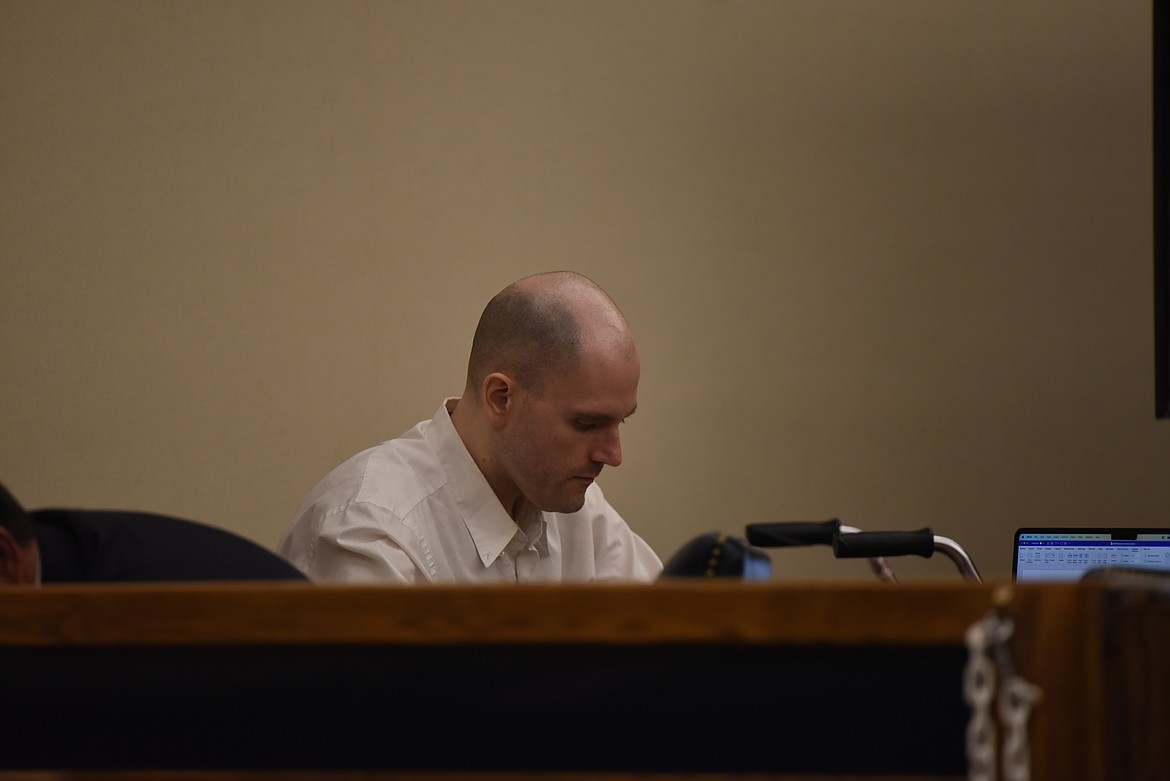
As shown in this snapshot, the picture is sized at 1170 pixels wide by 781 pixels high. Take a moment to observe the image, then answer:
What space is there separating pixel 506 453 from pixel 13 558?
1.01m

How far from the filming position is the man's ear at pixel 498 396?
6.29ft

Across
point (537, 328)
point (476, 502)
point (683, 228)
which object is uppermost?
point (683, 228)

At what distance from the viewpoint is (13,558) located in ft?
3.19

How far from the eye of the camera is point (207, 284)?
8.30 feet

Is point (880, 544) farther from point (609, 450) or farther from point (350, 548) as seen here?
point (350, 548)

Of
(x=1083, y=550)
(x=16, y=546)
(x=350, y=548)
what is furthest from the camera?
(x=1083, y=550)

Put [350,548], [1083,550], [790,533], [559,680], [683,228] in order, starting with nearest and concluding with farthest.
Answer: [559,680]
[790,533]
[350,548]
[1083,550]
[683,228]

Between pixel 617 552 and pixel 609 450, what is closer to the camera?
pixel 609 450

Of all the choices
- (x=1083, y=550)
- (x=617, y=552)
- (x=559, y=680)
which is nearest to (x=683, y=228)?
(x=617, y=552)

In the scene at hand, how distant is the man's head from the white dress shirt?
72 centimetres

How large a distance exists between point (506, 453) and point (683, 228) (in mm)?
869

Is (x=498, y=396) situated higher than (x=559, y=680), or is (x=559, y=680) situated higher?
(x=498, y=396)

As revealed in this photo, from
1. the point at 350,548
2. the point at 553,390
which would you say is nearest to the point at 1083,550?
the point at 553,390

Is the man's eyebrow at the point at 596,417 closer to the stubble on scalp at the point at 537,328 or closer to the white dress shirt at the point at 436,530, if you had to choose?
the stubble on scalp at the point at 537,328
